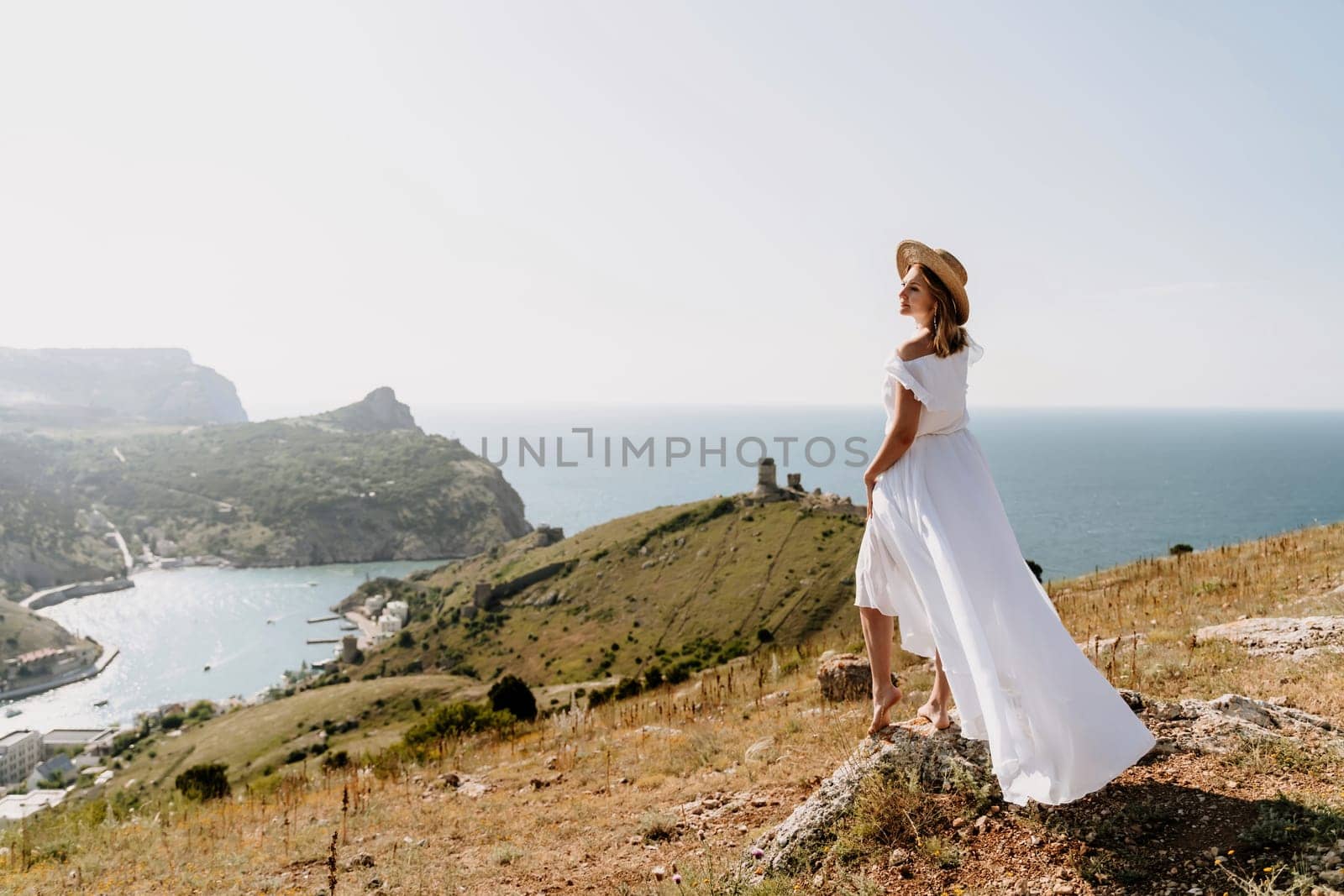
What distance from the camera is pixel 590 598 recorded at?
101500 millimetres

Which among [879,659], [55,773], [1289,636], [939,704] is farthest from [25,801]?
[1289,636]

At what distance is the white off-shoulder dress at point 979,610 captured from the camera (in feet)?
11.6

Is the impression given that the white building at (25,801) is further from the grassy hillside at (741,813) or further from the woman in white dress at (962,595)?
the woman in white dress at (962,595)

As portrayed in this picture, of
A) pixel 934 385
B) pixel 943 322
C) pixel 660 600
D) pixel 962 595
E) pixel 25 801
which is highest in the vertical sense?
pixel 943 322

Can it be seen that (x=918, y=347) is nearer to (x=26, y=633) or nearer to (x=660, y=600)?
(x=660, y=600)

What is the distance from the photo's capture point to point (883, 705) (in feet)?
15.5

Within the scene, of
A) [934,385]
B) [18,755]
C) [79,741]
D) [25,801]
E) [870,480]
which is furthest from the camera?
[79,741]

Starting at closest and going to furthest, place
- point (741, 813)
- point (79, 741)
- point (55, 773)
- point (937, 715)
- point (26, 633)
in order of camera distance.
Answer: point (937, 715) < point (741, 813) < point (55, 773) < point (79, 741) < point (26, 633)

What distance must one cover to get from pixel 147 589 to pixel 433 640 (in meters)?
127

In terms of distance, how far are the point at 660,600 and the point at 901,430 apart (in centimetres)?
9174

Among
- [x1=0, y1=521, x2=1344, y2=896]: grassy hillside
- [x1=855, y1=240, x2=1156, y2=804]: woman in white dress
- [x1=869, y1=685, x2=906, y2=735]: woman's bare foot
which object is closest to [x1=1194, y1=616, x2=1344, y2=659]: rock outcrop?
[x1=0, y1=521, x2=1344, y2=896]: grassy hillside

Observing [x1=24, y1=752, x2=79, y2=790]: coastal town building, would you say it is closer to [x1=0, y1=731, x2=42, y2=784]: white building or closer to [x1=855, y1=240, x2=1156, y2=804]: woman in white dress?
[x1=0, y1=731, x2=42, y2=784]: white building

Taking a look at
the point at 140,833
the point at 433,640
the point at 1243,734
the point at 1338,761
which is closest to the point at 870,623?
the point at 1243,734

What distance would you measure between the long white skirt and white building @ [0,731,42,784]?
122 m
